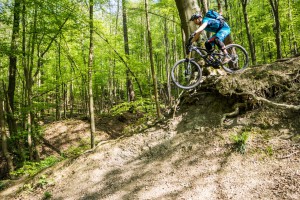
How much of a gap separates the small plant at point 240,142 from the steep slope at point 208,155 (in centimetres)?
7

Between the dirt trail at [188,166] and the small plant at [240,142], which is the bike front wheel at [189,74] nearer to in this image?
the dirt trail at [188,166]

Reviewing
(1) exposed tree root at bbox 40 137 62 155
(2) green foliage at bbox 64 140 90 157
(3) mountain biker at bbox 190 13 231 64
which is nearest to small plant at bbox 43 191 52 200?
(3) mountain biker at bbox 190 13 231 64

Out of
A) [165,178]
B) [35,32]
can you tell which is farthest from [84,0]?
[165,178]

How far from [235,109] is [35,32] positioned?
821cm

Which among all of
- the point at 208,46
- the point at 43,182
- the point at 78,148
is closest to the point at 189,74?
the point at 208,46

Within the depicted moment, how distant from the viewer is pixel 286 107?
4.39 meters

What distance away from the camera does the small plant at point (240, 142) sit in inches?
171

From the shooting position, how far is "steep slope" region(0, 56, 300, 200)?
3.81 metres

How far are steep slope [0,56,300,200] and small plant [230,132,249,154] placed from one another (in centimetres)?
7

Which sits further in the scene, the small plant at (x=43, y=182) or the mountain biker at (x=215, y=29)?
the small plant at (x=43, y=182)

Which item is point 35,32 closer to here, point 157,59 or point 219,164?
point 219,164

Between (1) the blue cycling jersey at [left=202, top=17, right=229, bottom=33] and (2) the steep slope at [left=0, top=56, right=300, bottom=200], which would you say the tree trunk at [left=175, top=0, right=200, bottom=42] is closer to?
(1) the blue cycling jersey at [left=202, top=17, right=229, bottom=33]

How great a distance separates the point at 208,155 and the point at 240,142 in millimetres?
712

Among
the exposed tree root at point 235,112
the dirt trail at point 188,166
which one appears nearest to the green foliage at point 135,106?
the dirt trail at point 188,166
